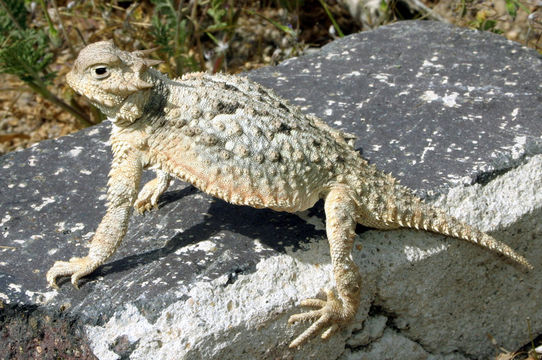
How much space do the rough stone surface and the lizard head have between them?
63 cm

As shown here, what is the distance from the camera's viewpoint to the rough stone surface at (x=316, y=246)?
2510 mm

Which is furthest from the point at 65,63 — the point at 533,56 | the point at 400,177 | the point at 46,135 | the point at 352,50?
the point at 533,56

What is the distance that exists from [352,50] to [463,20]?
145cm

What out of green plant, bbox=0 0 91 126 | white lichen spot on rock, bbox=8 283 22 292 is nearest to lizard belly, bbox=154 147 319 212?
white lichen spot on rock, bbox=8 283 22 292

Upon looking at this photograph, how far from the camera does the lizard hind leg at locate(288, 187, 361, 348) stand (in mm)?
2592

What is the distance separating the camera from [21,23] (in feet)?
14.4

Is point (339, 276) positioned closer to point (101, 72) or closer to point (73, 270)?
point (73, 270)

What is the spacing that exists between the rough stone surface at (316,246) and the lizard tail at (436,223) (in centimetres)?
11

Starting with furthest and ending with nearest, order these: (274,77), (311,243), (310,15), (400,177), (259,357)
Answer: (310,15) → (274,77) → (400,177) → (311,243) → (259,357)

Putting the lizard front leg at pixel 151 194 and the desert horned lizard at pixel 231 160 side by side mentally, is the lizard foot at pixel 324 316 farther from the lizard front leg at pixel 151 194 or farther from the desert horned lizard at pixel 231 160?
the lizard front leg at pixel 151 194

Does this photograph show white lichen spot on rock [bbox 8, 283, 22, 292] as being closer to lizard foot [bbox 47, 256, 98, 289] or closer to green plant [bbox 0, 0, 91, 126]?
lizard foot [bbox 47, 256, 98, 289]

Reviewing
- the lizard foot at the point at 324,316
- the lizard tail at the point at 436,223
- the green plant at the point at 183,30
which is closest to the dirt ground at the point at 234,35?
the green plant at the point at 183,30

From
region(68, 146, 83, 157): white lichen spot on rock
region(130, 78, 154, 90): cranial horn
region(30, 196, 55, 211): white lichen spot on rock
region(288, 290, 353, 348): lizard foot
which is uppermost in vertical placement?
region(130, 78, 154, 90): cranial horn

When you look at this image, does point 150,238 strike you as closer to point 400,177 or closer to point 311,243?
point 311,243
